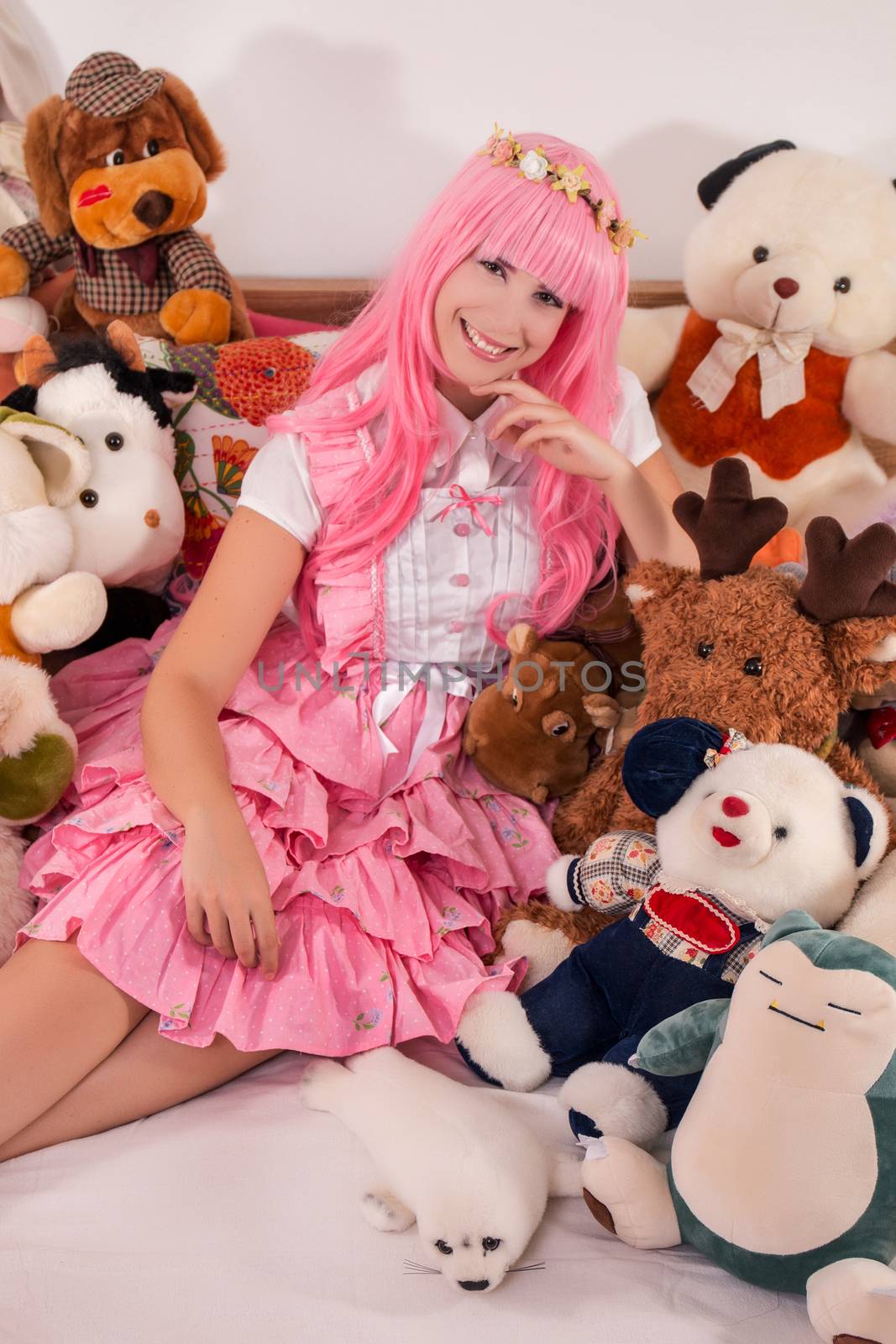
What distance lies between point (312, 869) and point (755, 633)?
48cm

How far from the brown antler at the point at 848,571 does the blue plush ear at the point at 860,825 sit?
0.17 m

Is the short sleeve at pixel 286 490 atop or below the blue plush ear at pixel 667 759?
atop

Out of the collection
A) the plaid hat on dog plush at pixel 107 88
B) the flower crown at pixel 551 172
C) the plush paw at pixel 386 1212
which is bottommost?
the plush paw at pixel 386 1212

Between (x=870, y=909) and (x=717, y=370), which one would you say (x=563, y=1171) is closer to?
(x=870, y=909)

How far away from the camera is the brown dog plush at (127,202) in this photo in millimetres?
1409

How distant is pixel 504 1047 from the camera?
1001 mm

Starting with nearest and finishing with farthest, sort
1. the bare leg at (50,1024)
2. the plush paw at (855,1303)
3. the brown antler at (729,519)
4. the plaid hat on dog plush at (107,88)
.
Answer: the plush paw at (855,1303) → the bare leg at (50,1024) → the brown antler at (729,519) → the plaid hat on dog plush at (107,88)

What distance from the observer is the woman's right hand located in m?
0.98

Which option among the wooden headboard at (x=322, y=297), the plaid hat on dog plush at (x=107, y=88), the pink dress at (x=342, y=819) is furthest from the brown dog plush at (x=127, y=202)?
the pink dress at (x=342, y=819)

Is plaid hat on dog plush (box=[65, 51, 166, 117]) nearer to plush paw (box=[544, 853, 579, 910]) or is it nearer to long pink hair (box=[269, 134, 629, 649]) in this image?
long pink hair (box=[269, 134, 629, 649])

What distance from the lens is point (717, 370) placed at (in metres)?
1.50

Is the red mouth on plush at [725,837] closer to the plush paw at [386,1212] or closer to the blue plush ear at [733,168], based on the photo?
the plush paw at [386,1212]

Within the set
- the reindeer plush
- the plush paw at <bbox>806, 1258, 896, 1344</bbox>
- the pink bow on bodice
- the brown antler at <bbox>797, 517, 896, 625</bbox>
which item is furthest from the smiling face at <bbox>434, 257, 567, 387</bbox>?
the plush paw at <bbox>806, 1258, 896, 1344</bbox>

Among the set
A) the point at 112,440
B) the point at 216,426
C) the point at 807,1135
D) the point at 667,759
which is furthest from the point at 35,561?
the point at 807,1135
